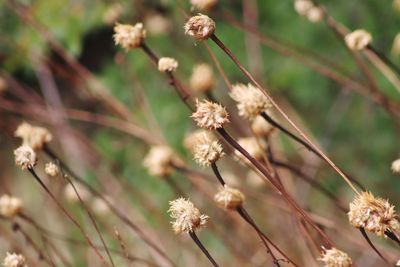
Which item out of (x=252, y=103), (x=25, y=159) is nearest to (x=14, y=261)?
(x=25, y=159)

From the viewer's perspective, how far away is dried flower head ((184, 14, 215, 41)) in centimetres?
61

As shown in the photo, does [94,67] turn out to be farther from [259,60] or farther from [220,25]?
[259,60]

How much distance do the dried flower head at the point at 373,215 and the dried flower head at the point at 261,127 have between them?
285 mm

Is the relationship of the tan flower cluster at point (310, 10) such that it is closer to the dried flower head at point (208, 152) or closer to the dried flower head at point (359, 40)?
the dried flower head at point (359, 40)

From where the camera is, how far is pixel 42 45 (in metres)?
1.42

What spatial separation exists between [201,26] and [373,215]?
0.88 ft

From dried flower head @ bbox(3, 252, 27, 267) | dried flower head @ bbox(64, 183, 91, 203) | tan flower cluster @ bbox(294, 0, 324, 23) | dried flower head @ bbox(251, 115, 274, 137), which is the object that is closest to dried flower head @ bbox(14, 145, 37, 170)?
dried flower head @ bbox(3, 252, 27, 267)

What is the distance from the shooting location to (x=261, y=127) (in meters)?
0.85

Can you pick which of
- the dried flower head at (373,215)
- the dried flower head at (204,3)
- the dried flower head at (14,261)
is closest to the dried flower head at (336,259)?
the dried flower head at (373,215)

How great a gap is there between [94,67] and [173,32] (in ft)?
Answer: 0.91

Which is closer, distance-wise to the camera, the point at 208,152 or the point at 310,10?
the point at 208,152

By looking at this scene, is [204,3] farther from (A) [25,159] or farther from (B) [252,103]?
(A) [25,159]

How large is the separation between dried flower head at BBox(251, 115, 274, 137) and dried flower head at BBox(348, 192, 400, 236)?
28 cm

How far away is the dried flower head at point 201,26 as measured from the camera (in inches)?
24.1
